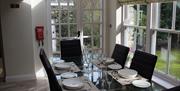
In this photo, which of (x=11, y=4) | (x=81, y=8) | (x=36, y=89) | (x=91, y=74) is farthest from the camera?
(x=81, y=8)

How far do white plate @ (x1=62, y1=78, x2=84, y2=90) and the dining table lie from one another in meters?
0.13

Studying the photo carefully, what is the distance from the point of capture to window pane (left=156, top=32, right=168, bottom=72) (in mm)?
3364

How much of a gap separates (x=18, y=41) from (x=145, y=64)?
2.88 m

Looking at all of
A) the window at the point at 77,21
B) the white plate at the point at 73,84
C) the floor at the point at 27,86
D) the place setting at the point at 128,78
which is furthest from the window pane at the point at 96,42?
the white plate at the point at 73,84

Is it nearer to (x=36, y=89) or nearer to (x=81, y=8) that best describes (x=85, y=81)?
(x=36, y=89)

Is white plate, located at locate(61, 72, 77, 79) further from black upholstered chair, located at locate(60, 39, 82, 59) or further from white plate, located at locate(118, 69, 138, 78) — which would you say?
black upholstered chair, located at locate(60, 39, 82, 59)

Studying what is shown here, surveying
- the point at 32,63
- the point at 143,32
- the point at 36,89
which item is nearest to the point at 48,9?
the point at 32,63

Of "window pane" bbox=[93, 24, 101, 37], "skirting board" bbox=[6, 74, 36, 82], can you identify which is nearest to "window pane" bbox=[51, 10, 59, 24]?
"window pane" bbox=[93, 24, 101, 37]

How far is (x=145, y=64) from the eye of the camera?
2428 mm

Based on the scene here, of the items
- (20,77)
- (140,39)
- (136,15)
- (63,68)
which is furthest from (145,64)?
(20,77)

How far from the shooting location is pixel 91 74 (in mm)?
2381

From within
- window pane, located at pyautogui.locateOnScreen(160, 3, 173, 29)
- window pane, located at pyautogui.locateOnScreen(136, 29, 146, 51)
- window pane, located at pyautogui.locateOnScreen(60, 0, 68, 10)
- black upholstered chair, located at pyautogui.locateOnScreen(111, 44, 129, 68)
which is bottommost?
black upholstered chair, located at pyautogui.locateOnScreen(111, 44, 129, 68)

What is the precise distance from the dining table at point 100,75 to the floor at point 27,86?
1.26 meters

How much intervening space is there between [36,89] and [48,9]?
6.05 ft
